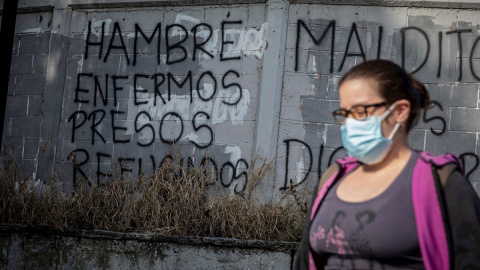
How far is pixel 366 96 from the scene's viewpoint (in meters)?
2.43

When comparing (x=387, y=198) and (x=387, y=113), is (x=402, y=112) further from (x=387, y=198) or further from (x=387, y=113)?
(x=387, y=198)

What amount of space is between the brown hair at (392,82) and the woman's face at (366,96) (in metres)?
0.02

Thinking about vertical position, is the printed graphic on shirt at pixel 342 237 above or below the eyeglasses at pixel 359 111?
below

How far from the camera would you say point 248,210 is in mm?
6320

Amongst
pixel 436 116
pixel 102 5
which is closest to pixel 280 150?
pixel 436 116

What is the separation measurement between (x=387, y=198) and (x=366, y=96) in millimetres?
372

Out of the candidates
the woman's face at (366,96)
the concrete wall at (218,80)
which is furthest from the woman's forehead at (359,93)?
the concrete wall at (218,80)

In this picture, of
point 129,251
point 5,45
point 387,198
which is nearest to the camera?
point 387,198

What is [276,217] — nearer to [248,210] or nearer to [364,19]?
[248,210]

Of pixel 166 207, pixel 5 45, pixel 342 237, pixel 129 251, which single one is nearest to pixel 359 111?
pixel 342 237

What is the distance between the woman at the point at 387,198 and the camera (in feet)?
7.17

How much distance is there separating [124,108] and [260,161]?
1.70m

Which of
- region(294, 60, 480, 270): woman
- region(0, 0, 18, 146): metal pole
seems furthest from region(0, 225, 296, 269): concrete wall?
region(294, 60, 480, 270): woman

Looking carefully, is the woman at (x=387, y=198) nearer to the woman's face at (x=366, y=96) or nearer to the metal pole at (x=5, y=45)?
the woman's face at (x=366, y=96)
